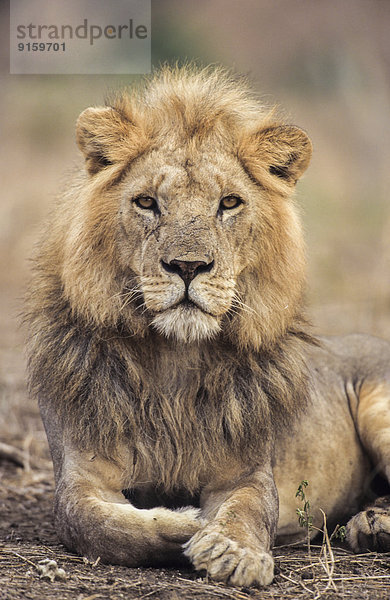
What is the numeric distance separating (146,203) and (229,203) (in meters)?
0.45

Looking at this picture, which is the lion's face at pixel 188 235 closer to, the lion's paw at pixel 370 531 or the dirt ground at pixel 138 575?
the dirt ground at pixel 138 575

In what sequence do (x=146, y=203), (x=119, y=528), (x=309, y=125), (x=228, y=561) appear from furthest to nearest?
1. (x=309, y=125)
2. (x=146, y=203)
3. (x=119, y=528)
4. (x=228, y=561)

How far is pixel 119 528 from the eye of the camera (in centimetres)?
448

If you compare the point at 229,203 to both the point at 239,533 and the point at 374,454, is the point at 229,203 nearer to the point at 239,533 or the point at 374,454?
the point at 239,533

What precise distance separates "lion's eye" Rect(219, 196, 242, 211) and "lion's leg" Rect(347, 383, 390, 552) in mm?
1983

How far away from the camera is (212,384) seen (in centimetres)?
514

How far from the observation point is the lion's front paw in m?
4.28

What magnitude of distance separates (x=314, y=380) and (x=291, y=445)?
0.52 metres

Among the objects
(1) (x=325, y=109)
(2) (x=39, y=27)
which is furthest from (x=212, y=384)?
(1) (x=325, y=109)

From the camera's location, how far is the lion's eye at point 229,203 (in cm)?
502

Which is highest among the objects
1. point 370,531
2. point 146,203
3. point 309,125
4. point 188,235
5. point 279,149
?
point 309,125

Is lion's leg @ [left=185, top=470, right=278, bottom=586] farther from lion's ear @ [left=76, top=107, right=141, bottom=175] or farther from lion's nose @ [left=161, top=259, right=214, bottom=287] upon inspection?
lion's ear @ [left=76, top=107, right=141, bottom=175]

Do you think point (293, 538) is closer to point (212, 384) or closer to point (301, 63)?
point (212, 384)

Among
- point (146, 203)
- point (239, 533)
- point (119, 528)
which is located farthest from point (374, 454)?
point (146, 203)
